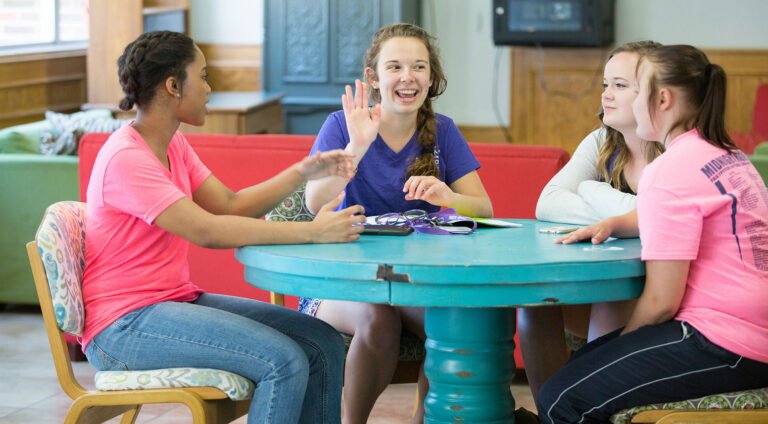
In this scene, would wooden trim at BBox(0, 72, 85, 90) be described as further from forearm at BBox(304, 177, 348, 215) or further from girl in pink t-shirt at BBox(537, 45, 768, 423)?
girl in pink t-shirt at BBox(537, 45, 768, 423)

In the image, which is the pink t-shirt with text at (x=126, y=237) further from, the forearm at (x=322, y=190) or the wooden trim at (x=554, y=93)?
the wooden trim at (x=554, y=93)

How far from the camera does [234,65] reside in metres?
8.88

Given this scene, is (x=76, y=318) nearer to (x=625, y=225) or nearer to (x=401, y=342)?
(x=401, y=342)

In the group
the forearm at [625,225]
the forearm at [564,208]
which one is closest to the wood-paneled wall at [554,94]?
the forearm at [564,208]

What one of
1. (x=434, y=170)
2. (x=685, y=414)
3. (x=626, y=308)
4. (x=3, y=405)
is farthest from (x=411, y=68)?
(x=3, y=405)

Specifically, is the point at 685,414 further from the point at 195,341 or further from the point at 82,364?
the point at 82,364

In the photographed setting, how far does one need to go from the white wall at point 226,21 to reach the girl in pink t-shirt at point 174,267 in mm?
6480

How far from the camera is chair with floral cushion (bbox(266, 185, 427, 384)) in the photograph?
8.79 ft

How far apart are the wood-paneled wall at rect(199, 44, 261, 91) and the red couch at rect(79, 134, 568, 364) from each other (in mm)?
5094

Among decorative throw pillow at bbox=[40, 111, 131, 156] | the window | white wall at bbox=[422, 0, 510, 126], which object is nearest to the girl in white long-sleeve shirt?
decorative throw pillow at bbox=[40, 111, 131, 156]

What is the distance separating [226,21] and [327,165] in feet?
21.6

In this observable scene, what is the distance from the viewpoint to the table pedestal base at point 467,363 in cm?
223

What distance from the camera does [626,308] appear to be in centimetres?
245

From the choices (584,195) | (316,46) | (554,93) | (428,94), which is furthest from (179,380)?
(554,93)
